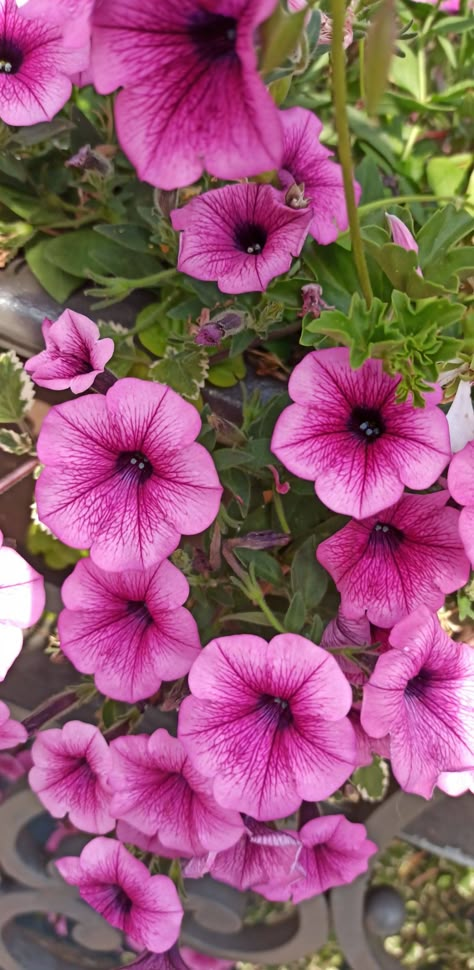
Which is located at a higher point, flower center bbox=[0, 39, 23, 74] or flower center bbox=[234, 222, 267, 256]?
flower center bbox=[0, 39, 23, 74]

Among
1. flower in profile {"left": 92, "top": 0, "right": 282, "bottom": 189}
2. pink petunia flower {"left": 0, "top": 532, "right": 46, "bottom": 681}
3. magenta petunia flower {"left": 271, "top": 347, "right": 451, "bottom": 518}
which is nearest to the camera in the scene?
flower in profile {"left": 92, "top": 0, "right": 282, "bottom": 189}

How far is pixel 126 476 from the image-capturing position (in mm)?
534

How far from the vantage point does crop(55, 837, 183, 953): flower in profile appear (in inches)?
25.6

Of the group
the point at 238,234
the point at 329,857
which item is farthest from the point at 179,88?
the point at 329,857

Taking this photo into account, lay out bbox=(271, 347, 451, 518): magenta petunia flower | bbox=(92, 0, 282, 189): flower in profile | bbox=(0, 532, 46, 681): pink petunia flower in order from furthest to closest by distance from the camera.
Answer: bbox=(0, 532, 46, 681): pink petunia flower < bbox=(271, 347, 451, 518): magenta petunia flower < bbox=(92, 0, 282, 189): flower in profile

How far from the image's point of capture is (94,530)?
0.52 metres

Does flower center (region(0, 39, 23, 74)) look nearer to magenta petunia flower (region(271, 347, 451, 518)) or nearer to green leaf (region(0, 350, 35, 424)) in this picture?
green leaf (region(0, 350, 35, 424))

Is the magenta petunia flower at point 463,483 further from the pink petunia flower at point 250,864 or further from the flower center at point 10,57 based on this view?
the flower center at point 10,57

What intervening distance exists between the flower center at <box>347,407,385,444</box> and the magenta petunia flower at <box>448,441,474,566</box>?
0.05 meters

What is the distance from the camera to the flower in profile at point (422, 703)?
0.49 metres

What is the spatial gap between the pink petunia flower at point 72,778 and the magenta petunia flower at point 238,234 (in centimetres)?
39

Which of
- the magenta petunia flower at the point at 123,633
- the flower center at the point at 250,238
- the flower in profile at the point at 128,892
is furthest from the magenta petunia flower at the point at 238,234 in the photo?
the flower in profile at the point at 128,892

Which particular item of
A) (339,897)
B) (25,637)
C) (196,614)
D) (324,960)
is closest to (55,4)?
(196,614)

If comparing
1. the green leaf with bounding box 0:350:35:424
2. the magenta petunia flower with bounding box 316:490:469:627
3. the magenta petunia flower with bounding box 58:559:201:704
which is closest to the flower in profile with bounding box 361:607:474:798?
the magenta petunia flower with bounding box 316:490:469:627
